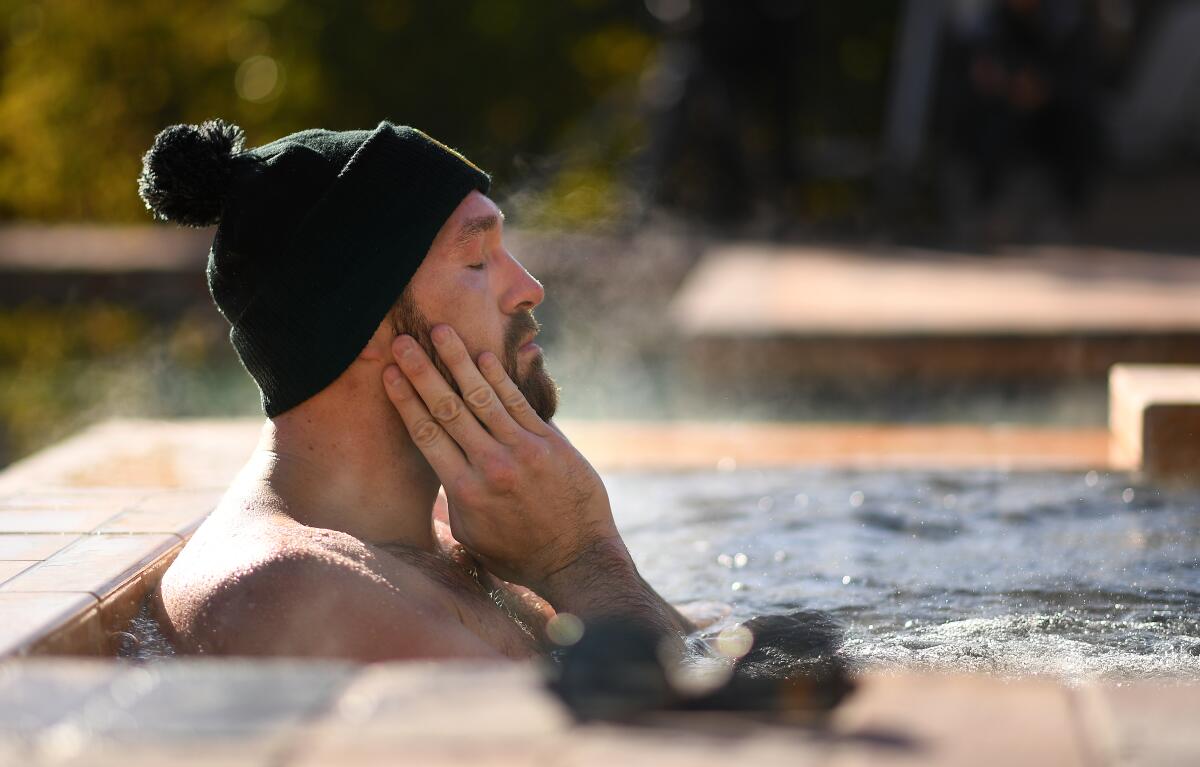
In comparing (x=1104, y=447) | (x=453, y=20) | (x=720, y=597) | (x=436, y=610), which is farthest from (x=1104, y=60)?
(x=436, y=610)

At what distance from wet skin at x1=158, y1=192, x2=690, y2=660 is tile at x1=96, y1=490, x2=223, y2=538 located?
A: 0.39 meters

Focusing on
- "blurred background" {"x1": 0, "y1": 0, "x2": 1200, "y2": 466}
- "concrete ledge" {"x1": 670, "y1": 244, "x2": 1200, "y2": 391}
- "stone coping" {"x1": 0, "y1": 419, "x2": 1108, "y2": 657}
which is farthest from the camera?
"blurred background" {"x1": 0, "y1": 0, "x2": 1200, "y2": 466}

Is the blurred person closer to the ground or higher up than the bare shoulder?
higher up

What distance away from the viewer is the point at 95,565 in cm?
254

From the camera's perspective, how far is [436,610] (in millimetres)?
2236

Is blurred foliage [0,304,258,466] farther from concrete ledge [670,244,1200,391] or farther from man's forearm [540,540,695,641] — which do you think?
man's forearm [540,540,695,641]

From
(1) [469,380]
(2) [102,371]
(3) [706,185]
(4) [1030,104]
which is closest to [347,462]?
(1) [469,380]

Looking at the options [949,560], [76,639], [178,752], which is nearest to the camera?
[178,752]

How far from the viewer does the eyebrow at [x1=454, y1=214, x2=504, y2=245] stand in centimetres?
262

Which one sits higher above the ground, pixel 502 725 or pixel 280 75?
pixel 280 75

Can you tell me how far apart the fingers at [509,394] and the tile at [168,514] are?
27.8 inches

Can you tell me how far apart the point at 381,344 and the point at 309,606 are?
1.92ft

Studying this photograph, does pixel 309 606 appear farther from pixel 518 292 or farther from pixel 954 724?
pixel 954 724

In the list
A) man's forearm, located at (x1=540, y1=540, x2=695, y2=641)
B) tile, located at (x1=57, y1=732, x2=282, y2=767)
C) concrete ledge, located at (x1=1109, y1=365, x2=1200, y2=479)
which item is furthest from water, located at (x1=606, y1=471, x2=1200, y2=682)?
tile, located at (x1=57, y1=732, x2=282, y2=767)
